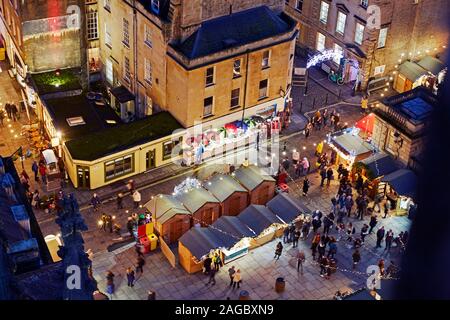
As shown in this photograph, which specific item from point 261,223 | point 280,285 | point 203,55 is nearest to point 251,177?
point 261,223

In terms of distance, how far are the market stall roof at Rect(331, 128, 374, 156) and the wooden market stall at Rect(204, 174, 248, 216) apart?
9.75m

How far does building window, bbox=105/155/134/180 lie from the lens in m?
54.6

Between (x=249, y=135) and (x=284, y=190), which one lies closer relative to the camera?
(x=284, y=190)

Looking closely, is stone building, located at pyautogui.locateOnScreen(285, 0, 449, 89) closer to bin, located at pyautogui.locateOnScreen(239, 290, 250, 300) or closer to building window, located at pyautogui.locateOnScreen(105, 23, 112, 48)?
building window, located at pyautogui.locateOnScreen(105, 23, 112, 48)

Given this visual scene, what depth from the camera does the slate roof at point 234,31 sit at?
54469 millimetres

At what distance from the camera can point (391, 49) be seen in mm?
67438

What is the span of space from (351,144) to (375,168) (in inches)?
124

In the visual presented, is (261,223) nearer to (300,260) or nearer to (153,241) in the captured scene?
(300,260)

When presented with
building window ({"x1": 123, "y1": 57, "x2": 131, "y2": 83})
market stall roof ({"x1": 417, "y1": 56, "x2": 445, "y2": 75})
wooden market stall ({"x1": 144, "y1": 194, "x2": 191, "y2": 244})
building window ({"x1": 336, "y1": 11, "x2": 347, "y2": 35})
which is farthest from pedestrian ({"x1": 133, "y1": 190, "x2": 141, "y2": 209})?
market stall roof ({"x1": 417, "y1": 56, "x2": 445, "y2": 75})

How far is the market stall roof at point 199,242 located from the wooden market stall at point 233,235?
22.1 inches

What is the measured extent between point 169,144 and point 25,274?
27834 mm

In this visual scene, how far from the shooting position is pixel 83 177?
54.0m
